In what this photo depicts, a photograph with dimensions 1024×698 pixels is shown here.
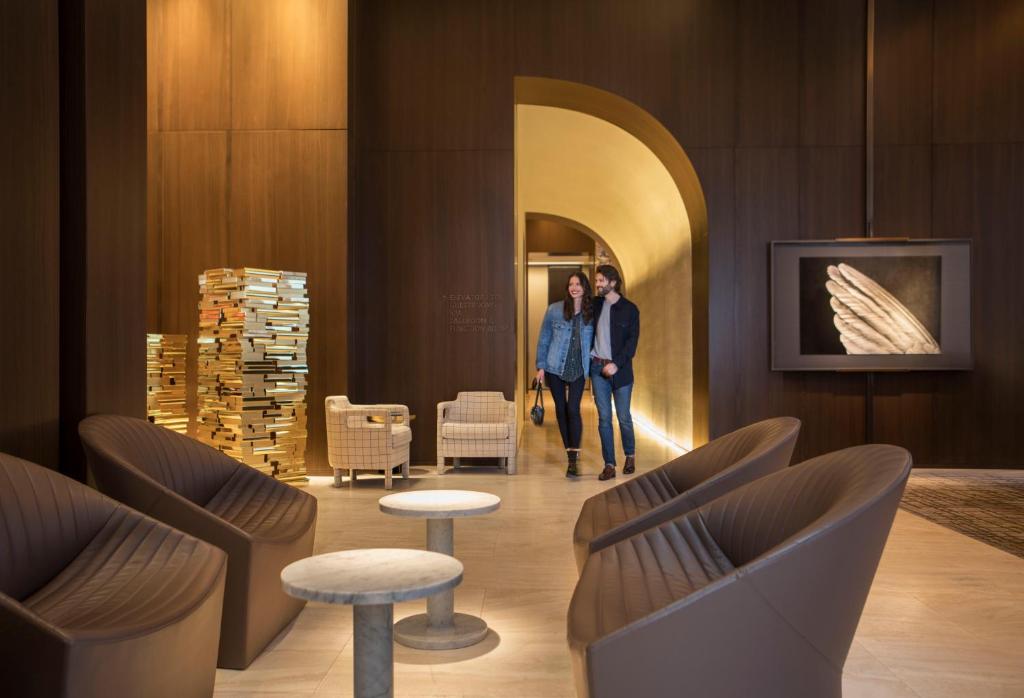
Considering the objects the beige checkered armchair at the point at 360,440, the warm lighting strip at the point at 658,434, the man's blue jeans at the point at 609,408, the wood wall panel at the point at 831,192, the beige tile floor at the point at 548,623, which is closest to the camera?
the beige tile floor at the point at 548,623

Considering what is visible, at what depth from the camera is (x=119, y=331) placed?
12.3 feet

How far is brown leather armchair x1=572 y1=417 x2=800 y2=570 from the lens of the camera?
118 inches

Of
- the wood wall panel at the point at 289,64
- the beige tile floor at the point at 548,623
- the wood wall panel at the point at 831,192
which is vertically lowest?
the beige tile floor at the point at 548,623

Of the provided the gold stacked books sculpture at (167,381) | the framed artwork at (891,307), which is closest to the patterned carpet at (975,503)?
the framed artwork at (891,307)

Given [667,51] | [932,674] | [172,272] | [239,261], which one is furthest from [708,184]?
[932,674]

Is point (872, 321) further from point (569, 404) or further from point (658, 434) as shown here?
point (658, 434)

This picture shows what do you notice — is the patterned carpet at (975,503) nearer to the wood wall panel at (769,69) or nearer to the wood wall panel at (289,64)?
the wood wall panel at (769,69)

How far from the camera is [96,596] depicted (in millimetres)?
2283

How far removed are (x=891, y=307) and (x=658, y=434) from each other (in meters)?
4.33

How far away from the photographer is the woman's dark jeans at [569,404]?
6750 millimetres

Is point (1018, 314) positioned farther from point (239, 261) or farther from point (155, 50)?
point (155, 50)

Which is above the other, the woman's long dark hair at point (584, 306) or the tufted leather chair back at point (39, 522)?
the woman's long dark hair at point (584, 306)

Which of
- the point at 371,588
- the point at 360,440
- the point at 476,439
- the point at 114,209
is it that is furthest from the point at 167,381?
the point at 371,588

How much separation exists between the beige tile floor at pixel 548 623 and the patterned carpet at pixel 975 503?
0.21 meters
